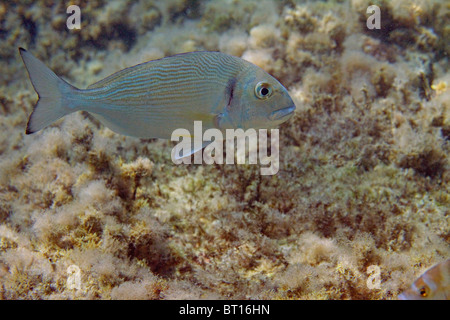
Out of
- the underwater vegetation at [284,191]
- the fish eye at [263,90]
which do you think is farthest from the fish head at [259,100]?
the underwater vegetation at [284,191]

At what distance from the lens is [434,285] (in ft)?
5.66

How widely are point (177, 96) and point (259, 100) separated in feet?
2.09

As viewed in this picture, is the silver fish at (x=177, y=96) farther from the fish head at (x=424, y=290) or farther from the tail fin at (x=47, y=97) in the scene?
the fish head at (x=424, y=290)

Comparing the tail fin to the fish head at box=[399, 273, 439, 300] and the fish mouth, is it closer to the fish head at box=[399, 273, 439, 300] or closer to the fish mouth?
the fish mouth

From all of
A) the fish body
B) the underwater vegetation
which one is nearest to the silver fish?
the underwater vegetation

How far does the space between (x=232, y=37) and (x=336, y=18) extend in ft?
6.84

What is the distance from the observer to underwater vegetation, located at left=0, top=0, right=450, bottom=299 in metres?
2.52

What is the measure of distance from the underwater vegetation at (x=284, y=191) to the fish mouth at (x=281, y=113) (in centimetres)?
133

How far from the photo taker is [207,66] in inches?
Answer: 86.3

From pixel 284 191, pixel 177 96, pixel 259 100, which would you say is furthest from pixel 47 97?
pixel 284 191

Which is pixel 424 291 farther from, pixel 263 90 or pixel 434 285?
pixel 263 90

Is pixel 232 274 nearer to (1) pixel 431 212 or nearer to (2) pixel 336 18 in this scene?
(1) pixel 431 212

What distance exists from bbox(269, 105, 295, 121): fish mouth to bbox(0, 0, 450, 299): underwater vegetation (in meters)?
1.33

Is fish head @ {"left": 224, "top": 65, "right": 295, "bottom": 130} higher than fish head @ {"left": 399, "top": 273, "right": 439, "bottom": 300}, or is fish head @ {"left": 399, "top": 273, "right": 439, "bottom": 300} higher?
fish head @ {"left": 224, "top": 65, "right": 295, "bottom": 130}
